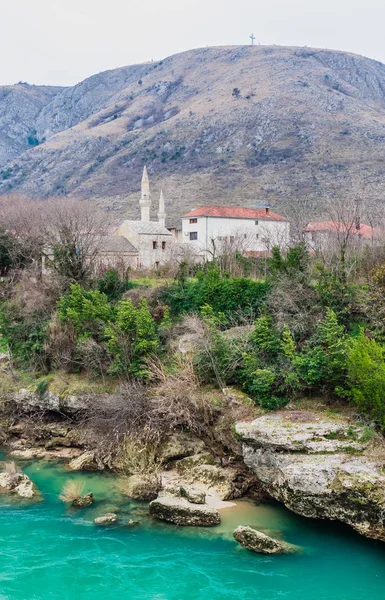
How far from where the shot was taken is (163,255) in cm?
4912

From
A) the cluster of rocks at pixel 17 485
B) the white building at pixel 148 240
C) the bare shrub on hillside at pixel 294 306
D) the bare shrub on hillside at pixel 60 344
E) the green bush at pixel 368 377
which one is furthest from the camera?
the white building at pixel 148 240

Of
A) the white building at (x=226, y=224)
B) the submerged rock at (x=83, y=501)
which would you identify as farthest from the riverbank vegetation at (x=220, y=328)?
the white building at (x=226, y=224)

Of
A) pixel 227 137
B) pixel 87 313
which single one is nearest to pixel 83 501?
pixel 87 313

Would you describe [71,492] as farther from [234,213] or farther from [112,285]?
[234,213]

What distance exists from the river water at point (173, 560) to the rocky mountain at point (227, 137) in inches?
1535

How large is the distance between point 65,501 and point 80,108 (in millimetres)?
164830

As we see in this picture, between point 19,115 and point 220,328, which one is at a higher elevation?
point 19,115

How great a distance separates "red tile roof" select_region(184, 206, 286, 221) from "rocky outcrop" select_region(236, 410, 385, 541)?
38.8 m

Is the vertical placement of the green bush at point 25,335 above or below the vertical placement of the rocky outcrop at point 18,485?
above

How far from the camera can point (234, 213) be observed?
5600 centimetres

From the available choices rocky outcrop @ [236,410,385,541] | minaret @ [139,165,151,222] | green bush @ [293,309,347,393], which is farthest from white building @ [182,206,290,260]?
rocky outcrop @ [236,410,385,541]

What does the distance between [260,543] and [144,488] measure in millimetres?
4880

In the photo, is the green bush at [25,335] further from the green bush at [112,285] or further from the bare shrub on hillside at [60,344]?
the green bush at [112,285]

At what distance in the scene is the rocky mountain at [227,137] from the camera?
77.8 meters
